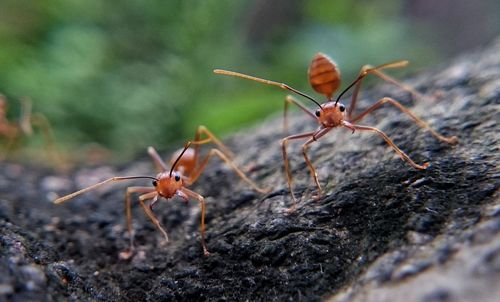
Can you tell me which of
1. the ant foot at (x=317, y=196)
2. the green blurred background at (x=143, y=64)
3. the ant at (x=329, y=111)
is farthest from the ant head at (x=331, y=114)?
the green blurred background at (x=143, y=64)

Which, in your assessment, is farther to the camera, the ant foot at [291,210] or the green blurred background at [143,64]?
the green blurred background at [143,64]

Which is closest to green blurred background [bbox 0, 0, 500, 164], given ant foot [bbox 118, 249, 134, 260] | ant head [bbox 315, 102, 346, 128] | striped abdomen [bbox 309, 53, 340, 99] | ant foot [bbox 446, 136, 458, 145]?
ant foot [bbox 118, 249, 134, 260]

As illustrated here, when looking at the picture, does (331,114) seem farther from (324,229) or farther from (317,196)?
(324,229)

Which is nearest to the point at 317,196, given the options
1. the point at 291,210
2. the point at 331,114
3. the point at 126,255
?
the point at 291,210

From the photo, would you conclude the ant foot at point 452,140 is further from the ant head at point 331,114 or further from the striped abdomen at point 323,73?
the striped abdomen at point 323,73

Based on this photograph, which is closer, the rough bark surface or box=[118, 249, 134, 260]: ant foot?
the rough bark surface

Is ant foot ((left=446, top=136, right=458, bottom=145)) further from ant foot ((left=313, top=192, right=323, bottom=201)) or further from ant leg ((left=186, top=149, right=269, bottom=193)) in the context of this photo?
ant leg ((left=186, top=149, right=269, bottom=193))

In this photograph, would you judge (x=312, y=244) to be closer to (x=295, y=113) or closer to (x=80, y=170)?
(x=295, y=113)
